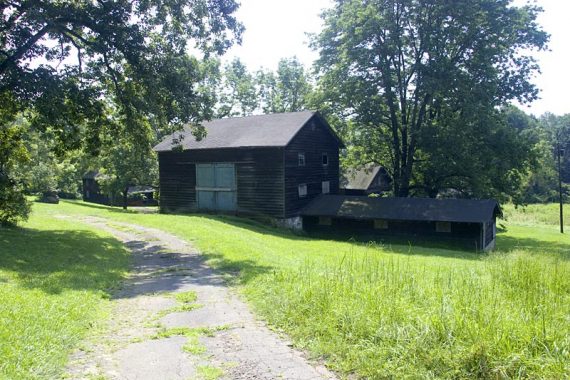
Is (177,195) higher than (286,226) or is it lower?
higher

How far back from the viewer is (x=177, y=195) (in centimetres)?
3556

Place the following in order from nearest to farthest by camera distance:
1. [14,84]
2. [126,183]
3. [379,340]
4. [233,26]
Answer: [379,340]
[14,84]
[233,26]
[126,183]

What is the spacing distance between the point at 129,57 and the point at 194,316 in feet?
44.2

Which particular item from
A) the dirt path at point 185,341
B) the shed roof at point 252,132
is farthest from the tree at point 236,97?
the dirt path at point 185,341

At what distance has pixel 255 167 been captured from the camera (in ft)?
103

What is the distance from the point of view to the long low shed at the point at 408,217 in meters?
28.2

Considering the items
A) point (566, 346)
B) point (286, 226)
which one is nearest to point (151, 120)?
point (286, 226)

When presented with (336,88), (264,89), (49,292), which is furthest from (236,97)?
(49,292)

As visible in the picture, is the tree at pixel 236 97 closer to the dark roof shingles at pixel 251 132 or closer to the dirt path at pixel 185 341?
the dark roof shingles at pixel 251 132

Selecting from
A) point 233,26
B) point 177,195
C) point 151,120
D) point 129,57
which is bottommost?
point 177,195

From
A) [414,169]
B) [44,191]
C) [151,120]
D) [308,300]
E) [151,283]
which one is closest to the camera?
[308,300]

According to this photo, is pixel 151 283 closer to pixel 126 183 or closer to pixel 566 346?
pixel 566 346

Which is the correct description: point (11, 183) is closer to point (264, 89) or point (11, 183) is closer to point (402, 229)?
point (402, 229)

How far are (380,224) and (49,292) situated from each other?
24106 mm
